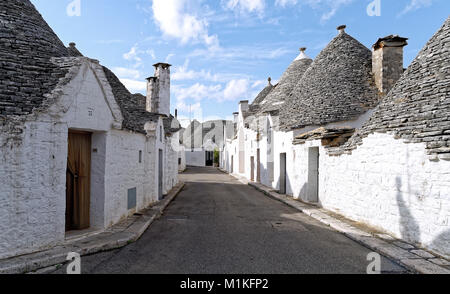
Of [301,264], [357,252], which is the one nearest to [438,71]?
[357,252]

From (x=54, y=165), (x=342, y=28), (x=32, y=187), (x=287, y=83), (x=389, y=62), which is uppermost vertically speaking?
(x=342, y=28)

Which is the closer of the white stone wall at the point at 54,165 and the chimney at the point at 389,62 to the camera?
the white stone wall at the point at 54,165

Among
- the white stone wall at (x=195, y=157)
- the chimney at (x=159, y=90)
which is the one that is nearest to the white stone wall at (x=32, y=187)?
the chimney at (x=159, y=90)

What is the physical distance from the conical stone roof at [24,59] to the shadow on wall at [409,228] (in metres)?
7.92

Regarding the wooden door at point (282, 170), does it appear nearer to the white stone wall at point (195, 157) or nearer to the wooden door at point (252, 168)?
the wooden door at point (252, 168)

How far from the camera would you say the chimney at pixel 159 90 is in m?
13.9

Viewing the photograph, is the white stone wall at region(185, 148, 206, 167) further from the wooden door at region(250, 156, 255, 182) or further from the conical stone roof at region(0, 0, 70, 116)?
the conical stone roof at region(0, 0, 70, 116)

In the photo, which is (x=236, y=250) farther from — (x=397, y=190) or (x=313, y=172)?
(x=313, y=172)

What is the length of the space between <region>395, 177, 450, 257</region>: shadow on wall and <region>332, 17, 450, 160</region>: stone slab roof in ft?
4.07

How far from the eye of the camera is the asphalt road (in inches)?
197

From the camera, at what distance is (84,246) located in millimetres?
5785

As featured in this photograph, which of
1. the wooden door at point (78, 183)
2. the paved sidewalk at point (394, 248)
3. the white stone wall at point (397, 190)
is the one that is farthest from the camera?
the wooden door at point (78, 183)

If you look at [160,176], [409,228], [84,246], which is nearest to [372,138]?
[409,228]

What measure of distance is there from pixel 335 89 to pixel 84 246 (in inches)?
475
